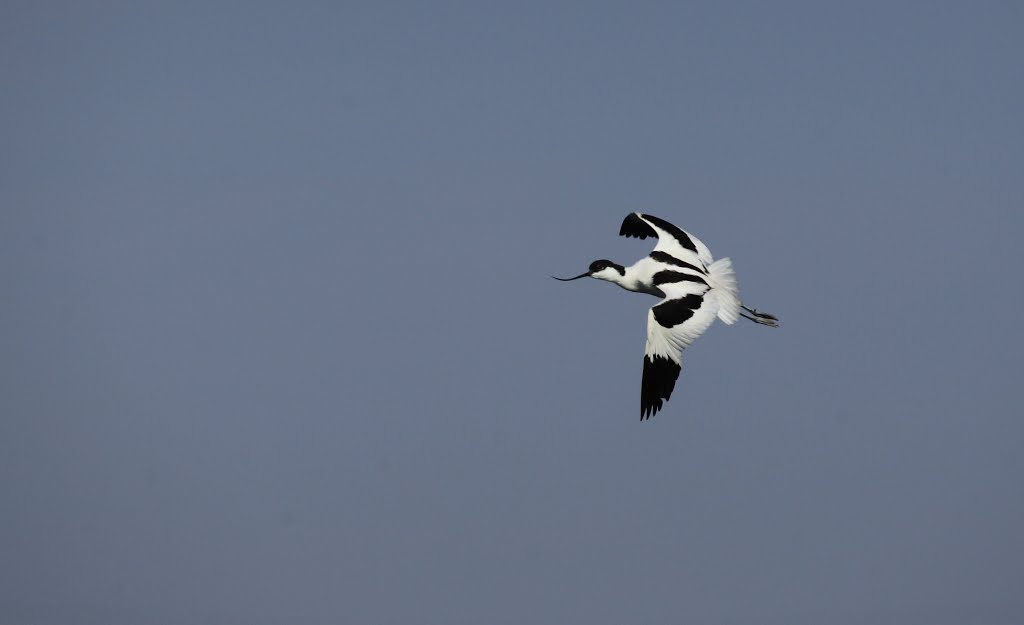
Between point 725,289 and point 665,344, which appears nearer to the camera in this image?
point 665,344

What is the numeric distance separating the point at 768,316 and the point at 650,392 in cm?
429

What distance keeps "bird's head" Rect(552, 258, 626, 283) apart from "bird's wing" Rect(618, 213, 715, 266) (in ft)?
4.17

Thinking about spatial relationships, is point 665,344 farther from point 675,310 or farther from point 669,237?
point 669,237

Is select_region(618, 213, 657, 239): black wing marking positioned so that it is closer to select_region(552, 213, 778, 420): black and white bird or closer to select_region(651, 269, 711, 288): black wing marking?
select_region(552, 213, 778, 420): black and white bird

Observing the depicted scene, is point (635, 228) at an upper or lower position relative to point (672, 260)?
upper

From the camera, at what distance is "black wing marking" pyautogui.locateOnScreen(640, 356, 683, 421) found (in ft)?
90.0

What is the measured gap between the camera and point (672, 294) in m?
28.7

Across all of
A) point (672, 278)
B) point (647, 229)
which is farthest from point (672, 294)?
point (647, 229)

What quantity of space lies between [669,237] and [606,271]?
2.11m

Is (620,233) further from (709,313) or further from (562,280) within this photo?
(709,313)

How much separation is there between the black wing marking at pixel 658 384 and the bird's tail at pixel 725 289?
1568 mm

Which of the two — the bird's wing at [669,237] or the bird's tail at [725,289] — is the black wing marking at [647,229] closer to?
the bird's wing at [669,237]

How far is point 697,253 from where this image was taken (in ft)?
103

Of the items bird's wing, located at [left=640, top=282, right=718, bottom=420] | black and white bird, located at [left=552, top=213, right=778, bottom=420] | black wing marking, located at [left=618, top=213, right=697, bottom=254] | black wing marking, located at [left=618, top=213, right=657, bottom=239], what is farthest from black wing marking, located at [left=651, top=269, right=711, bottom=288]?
black wing marking, located at [left=618, top=213, right=657, bottom=239]
